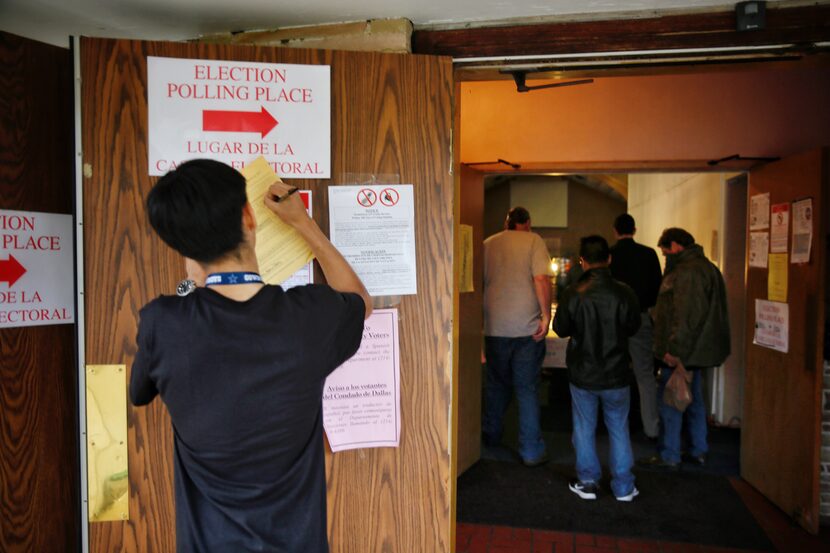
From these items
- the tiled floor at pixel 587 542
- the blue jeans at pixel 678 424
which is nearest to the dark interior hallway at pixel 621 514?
the tiled floor at pixel 587 542

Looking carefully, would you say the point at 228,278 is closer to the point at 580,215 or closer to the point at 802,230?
the point at 802,230

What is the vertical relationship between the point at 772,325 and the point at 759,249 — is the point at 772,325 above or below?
below

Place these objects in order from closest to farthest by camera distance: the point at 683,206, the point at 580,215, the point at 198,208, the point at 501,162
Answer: the point at 198,208 < the point at 501,162 < the point at 683,206 < the point at 580,215

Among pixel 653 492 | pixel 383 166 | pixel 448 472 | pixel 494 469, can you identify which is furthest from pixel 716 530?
pixel 383 166

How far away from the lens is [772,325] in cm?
373

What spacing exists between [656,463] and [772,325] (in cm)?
136

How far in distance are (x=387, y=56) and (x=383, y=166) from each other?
0.37 m

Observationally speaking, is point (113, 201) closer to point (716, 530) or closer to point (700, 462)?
point (716, 530)

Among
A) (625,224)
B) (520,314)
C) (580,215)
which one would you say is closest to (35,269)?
(520,314)

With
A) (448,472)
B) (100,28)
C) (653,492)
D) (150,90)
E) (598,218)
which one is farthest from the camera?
(598,218)

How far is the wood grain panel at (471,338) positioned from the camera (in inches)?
163

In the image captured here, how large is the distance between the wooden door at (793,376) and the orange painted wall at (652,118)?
18.2 inches

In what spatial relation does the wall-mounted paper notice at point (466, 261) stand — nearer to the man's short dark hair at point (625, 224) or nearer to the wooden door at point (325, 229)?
the man's short dark hair at point (625, 224)

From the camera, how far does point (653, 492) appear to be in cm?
401
